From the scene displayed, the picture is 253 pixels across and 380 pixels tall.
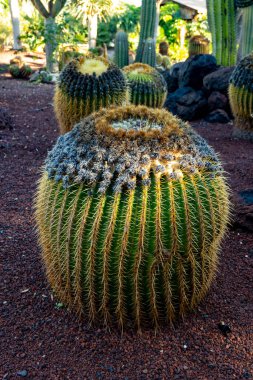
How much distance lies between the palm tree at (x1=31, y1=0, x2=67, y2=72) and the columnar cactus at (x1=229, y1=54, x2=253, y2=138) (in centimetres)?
860

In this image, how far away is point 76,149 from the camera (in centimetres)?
257

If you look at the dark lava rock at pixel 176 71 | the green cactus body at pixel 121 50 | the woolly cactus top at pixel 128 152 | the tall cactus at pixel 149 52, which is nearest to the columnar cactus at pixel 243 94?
the dark lava rock at pixel 176 71

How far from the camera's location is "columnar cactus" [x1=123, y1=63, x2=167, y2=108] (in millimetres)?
7754

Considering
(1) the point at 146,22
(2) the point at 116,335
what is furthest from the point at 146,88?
(1) the point at 146,22

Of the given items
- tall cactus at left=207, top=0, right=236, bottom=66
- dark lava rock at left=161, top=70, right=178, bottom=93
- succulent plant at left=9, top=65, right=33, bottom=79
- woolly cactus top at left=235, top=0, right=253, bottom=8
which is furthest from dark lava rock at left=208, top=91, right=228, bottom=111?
succulent plant at left=9, top=65, right=33, bottom=79

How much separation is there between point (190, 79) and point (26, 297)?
7.50 metres

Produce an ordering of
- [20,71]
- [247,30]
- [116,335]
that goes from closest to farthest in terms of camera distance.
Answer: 1. [116,335]
2. [247,30]
3. [20,71]

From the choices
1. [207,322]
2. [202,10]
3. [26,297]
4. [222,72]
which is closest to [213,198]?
[207,322]

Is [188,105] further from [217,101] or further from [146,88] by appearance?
[146,88]

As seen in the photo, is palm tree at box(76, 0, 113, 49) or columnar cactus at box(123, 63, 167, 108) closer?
columnar cactus at box(123, 63, 167, 108)

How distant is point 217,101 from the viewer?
8.98 meters

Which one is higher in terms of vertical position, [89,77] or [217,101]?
[89,77]

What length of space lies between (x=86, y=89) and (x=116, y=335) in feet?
12.5

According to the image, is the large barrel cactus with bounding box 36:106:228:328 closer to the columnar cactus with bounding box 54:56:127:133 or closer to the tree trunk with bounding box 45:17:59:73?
the columnar cactus with bounding box 54:56:127:133
